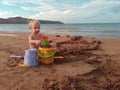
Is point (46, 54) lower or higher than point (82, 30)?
higher

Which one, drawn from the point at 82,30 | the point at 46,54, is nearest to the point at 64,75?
the point at 46,54

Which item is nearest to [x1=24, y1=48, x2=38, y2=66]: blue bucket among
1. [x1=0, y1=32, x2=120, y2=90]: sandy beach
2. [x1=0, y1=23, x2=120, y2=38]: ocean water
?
[x1=0, y1=32, x2=120, y2=90]: sandy beach

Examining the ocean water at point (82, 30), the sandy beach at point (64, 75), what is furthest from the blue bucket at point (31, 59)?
the ocean water at point (82, 30)

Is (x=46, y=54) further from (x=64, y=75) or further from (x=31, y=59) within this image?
(x=64, y=75)

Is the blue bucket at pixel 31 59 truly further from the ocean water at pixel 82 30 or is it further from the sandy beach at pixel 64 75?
the ocean water at pixel 82 30

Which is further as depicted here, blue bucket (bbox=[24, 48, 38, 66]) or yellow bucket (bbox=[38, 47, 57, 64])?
yellow bucket (bbox=[38, 47, 57, 64])

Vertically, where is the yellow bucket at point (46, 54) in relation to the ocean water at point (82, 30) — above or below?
above

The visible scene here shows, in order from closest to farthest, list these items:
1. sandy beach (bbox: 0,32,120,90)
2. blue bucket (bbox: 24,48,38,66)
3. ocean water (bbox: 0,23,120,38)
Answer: sandy beach (bbox: 0,32,120,90), blue bucket (bbox: 24,48,38,66), ocean water (bbox: 0,23,120,38)

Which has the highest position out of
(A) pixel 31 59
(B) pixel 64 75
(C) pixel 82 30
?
(A) pixel 31 59

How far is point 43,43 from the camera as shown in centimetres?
473

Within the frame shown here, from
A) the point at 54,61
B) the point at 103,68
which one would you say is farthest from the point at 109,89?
the point at 54,61

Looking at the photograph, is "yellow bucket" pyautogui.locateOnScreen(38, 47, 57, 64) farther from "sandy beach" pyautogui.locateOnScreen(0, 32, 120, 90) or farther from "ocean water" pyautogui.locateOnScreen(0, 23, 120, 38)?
"ocean water" pyautogui.locateOnScreen(0, 23, 120, 38)

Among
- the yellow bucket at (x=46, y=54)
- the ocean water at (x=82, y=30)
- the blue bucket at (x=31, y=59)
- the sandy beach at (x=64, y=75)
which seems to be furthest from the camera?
the ocean water at (x=82, y=30)

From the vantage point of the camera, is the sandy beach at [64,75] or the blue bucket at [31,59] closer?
the sandy beach at [64,75]
